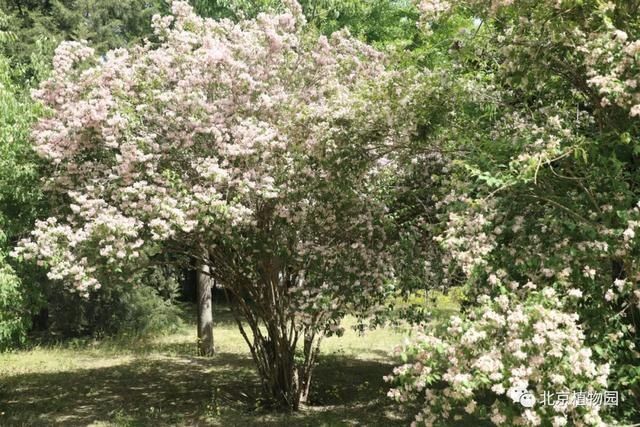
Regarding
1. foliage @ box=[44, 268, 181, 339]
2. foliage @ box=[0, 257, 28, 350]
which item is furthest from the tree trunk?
foliage @ box=[0, 257, 28, 350]

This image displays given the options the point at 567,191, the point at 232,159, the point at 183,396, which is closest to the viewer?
the point at 567,191

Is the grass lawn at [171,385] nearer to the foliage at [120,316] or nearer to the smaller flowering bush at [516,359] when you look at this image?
the foliage at [120,316]

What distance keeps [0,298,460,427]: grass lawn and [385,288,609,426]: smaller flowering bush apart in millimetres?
3122

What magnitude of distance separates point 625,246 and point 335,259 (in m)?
3.96

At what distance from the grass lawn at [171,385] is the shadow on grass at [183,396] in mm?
16

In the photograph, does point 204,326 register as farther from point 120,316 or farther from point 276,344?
point 276,344

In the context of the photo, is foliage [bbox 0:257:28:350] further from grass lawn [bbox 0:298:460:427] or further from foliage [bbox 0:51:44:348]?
grass lawn [bbox 0:298:460:427]

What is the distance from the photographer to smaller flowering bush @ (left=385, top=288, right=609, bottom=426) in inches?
139

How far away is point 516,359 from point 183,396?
7.75m

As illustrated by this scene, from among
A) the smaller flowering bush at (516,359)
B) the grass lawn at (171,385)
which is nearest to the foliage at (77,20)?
the grass lawn at (171,385)

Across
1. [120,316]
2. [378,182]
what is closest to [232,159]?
[378,182]

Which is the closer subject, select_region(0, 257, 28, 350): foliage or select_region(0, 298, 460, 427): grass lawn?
select_region(0, 257, 28, 350): foliage

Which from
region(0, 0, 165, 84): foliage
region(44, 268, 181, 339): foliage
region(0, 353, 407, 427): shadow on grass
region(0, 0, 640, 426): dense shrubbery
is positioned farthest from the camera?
region(0, 0, 165, 84): foliage

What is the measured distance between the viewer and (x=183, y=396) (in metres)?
10.1
